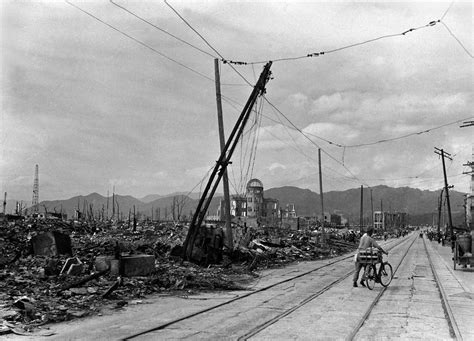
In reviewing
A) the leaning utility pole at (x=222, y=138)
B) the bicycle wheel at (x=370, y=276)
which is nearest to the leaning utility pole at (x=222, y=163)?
the leaning utility pole at (x=222, y=138)

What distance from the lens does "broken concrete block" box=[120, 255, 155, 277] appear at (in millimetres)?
15359

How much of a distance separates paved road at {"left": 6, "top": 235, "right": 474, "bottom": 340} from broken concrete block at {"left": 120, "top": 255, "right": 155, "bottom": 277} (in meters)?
2.84

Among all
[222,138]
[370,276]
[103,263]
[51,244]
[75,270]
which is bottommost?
[370,276]

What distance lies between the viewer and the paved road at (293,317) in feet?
27.0

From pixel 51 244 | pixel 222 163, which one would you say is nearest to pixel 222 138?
pixel 222 163

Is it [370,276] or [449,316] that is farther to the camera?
[370,276]

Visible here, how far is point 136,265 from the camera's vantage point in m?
15.6

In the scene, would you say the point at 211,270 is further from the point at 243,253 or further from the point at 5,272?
the point at 5,272

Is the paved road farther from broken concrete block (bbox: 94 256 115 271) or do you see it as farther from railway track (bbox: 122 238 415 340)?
broken concrete block (bbox: 94 256 115 271)

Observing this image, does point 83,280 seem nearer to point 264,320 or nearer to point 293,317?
point 264,320

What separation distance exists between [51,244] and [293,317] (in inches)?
533

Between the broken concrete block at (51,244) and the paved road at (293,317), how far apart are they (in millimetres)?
8763

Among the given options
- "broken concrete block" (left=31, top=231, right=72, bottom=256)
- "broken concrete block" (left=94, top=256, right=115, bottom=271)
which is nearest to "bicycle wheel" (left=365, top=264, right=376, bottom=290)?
"broken concrete block" (left=94, top=256, right=115, bottom=271)

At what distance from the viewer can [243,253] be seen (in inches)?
949
